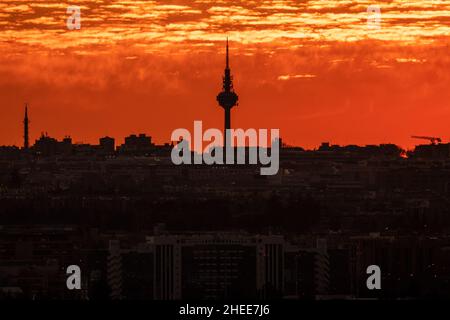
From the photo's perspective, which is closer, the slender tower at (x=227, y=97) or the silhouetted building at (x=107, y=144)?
the slender tower at (x=227, y=97)

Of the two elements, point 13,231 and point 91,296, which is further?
point 13,231

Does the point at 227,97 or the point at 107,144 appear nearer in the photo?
the point at 227,97

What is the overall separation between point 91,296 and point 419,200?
3435 centimetres

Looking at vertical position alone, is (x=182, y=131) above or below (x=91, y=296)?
above

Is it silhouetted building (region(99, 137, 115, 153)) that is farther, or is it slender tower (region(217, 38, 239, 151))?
silhouetted building (region(99, 137, 115, 153))

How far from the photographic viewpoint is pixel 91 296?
3466cm

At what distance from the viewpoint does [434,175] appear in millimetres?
82375

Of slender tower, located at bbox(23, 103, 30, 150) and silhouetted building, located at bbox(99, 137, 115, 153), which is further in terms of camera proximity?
silhouetted building, located at bbox(99, 137, 115, 153)

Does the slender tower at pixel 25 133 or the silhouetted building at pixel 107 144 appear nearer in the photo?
the slender tower at pixel 25 133
